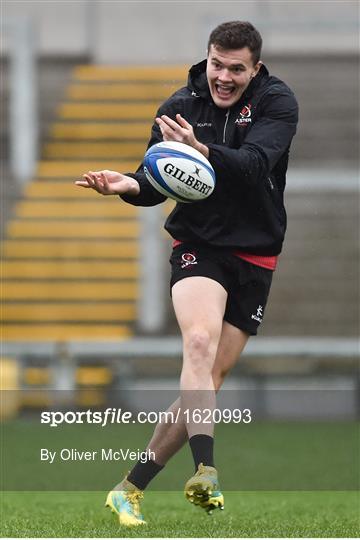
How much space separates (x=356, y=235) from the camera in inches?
472

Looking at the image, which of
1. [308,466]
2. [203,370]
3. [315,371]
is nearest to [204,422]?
[203,370]

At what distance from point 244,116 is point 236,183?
26cm

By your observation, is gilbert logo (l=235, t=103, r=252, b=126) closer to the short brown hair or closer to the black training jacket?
the black training jacket

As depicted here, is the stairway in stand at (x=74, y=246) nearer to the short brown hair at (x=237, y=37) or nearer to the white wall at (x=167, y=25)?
the white wall at (x=167, y=25)

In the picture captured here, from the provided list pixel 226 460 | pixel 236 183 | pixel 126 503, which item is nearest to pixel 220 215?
pixel 236 183

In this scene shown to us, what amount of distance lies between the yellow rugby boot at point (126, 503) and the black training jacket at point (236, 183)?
0.94 metres

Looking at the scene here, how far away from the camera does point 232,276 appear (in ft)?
16.1

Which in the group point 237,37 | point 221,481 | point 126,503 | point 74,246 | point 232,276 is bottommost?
point 74,246

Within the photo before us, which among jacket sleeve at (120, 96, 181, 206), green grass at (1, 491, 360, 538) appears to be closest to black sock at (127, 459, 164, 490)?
green grass at (1, 491, 360, 538)

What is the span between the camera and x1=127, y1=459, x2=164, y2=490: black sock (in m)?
5.05

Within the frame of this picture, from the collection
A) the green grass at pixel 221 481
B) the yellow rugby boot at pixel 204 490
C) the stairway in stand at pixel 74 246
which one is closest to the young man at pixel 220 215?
the yellow rugby boot at pixel 204 490

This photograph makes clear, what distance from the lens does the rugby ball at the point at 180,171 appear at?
457 centimetres

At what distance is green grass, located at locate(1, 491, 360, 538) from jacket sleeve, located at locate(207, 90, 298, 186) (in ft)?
4.00
